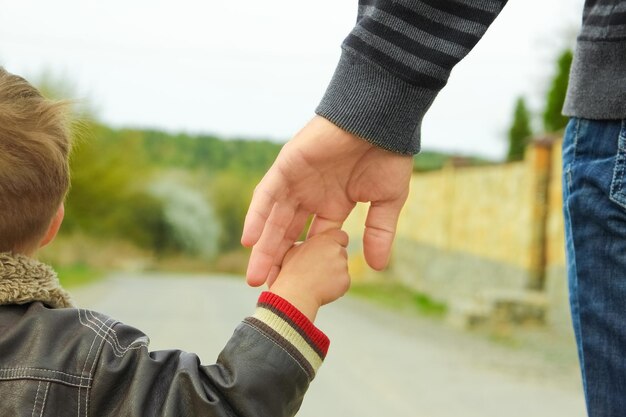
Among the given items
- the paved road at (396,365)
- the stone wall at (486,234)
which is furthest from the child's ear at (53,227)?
the stone wall at (486,234)

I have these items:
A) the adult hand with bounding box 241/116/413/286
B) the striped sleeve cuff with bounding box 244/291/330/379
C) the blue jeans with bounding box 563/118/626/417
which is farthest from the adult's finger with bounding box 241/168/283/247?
the blue jeans with bounding box 563/118/626/417

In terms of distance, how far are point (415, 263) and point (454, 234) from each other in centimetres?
243

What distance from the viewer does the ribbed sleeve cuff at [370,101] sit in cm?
151

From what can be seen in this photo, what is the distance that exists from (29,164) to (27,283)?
0.20 metres

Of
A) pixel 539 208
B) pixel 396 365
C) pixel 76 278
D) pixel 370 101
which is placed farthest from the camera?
pixel 76 278

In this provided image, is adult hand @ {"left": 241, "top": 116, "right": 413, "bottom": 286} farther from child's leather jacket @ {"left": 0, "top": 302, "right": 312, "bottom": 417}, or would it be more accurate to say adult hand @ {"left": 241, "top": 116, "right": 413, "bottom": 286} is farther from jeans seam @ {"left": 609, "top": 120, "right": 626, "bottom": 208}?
jeans seam @ {"left": 609, "top": 120, "right": 626, "bottom": 208}

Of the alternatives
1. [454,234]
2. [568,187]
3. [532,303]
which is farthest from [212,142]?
[568,187]

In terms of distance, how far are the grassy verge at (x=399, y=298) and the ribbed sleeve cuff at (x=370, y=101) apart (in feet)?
36.2

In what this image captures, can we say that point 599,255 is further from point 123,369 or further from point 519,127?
point 519,127

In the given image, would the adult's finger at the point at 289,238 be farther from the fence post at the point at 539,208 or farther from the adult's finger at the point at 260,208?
the fence post at the point at 539,208

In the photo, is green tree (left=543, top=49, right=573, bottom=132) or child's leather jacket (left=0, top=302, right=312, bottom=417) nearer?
child's leather jacket (left=0, top=302, right=312, bottom=417)

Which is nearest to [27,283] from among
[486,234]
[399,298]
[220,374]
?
[220,374]

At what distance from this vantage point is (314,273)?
5.11ft

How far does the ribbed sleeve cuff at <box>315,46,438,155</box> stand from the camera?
1508 millimetres
